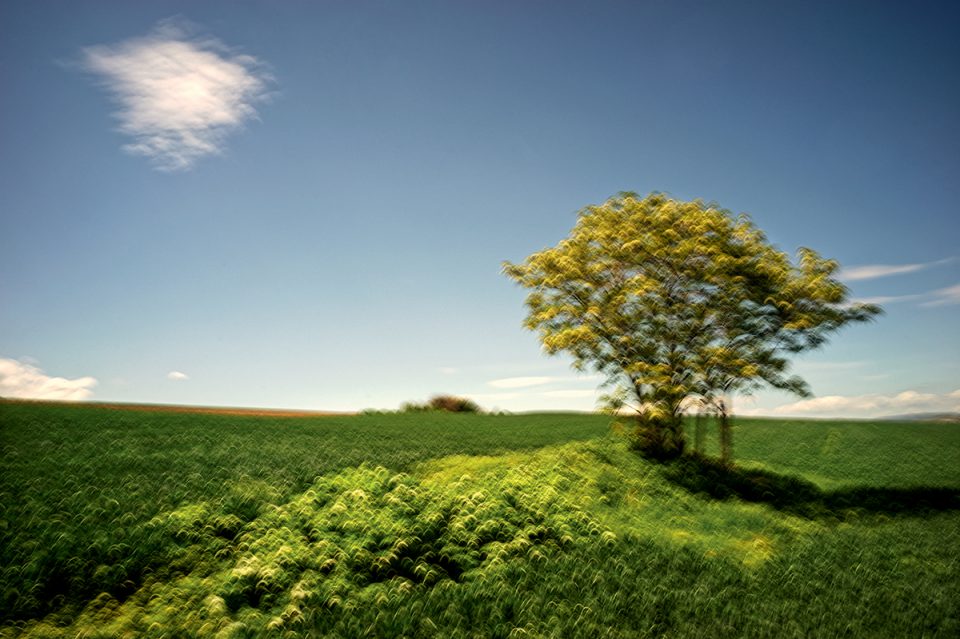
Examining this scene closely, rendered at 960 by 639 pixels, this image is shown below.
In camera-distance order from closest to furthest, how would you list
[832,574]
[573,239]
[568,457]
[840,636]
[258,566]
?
[840,636]
[258,566]
[832,574]
[568,457]
[573,239]

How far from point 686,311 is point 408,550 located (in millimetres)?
20169

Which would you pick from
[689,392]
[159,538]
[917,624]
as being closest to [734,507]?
[689,392]

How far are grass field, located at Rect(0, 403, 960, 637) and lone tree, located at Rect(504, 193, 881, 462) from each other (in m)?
5.54

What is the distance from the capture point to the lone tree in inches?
1095

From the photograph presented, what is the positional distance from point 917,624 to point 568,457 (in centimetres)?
1510

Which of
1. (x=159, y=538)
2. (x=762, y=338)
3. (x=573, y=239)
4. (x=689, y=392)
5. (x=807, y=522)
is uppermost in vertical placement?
(x=573, y=239)

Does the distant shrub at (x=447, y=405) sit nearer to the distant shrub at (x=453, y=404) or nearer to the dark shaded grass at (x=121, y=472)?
the distant shrub at (x=453, y=404)

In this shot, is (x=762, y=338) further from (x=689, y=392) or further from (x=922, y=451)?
(x=922, y=451)

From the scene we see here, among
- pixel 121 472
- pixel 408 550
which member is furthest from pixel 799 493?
pixel 121 472

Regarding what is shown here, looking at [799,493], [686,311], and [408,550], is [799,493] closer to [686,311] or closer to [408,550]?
[686,311]

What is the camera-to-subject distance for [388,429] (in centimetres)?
3378

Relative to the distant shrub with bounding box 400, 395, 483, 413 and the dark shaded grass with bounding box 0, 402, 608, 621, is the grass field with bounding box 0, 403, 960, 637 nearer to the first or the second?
the dark shaded grass with bounding box 0, 402, 608, 621

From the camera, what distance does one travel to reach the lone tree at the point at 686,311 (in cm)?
2781

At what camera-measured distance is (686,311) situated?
2850 centimetres
